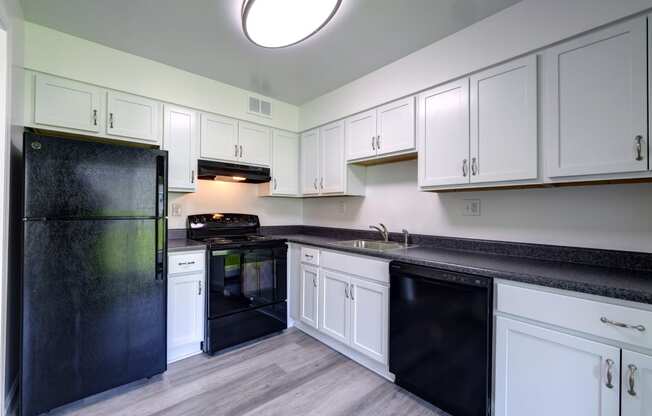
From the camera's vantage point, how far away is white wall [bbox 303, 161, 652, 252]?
156 cm

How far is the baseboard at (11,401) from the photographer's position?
5.29 ft

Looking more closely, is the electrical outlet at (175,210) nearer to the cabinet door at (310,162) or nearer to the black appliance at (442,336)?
the cabinet door at (310,162)

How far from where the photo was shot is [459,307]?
1.58 metres

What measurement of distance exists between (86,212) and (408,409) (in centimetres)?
231

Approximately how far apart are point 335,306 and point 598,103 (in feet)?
6.96

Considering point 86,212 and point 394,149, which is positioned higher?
point 394,149

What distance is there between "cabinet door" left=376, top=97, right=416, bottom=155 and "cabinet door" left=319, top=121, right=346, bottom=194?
0.49 m

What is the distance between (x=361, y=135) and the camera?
2.65 m

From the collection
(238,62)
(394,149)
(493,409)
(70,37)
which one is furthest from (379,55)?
(493,409)

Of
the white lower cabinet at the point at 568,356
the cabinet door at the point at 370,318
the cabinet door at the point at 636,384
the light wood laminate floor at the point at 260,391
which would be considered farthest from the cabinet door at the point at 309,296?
the cabinet door at the point at 636,384

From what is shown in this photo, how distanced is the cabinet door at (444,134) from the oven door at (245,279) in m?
1.56

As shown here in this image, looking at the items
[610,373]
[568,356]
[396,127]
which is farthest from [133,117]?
[610,373]

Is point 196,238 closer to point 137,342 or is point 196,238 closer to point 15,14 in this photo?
point 137,342

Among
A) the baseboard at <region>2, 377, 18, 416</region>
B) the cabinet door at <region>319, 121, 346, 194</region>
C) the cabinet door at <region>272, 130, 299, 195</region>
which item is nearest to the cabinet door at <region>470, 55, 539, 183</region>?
the cabinet door at <region>319, 121, 346, 194</region>
